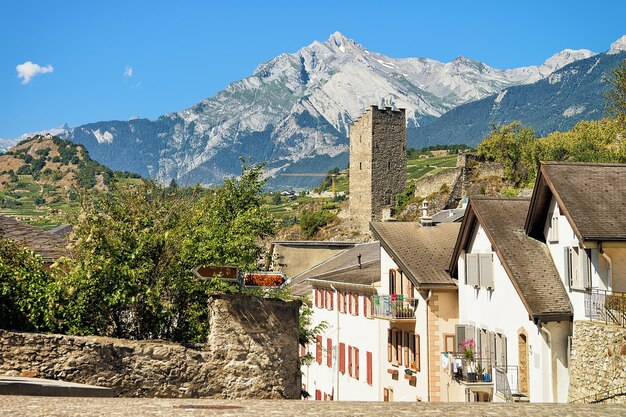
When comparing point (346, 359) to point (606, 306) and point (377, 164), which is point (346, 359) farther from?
point (377, 164)

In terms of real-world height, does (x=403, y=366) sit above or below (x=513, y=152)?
below

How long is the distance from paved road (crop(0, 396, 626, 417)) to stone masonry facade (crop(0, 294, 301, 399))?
3696mm

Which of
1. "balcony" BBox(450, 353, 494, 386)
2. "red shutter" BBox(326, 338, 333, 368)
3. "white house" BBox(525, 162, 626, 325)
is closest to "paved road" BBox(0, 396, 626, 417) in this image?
"white house" BBox(525, 162, 626, 325)

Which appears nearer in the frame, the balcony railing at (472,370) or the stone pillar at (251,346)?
the stone pillar at (251,346)

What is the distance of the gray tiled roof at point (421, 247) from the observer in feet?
111

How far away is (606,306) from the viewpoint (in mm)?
21969

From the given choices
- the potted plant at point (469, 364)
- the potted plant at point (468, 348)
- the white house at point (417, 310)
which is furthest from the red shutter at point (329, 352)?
the potted plant at point (469, 364)

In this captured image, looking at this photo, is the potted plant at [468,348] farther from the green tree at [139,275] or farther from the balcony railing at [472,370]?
the green tree at [139,275]

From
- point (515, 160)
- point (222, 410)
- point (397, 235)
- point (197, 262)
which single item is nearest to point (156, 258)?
point (197, 262)

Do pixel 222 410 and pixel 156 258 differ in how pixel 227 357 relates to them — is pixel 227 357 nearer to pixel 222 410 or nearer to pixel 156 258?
pixel 156 258

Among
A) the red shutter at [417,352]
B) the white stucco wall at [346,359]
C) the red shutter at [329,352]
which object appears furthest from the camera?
the red shutter at [329,352]

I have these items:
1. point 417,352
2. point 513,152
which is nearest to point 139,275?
point 417,352

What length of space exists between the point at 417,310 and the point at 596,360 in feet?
44.7

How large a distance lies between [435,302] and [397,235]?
166 inches
